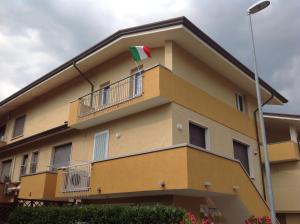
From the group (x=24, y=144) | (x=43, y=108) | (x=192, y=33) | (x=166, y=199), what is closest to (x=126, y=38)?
(x=192, y=33)

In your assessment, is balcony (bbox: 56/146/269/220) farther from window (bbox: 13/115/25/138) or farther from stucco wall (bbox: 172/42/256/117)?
window (bbox: 13/115/25/138)

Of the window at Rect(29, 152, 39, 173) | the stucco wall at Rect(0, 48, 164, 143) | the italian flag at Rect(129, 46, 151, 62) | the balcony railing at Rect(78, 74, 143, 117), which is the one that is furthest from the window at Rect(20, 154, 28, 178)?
the italian flag at Rect(129, 46, 151, 62)

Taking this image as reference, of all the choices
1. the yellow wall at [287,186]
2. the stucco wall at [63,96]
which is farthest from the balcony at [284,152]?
the stucco wall at [63,96]

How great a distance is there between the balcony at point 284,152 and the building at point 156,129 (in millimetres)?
2039

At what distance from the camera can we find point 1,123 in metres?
25.5

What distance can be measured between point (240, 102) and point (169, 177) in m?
9.74

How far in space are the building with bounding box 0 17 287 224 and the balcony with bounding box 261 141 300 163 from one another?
2.04 metres

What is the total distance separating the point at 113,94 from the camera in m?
14.8

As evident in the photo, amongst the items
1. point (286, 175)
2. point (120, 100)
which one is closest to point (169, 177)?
point (120, 100)

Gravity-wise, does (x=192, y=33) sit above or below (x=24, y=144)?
above

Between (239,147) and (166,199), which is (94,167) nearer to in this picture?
(166,199)

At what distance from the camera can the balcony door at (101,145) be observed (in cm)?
1427

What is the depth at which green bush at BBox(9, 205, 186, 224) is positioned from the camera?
27.2ft

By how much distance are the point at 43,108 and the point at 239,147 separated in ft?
39.8
